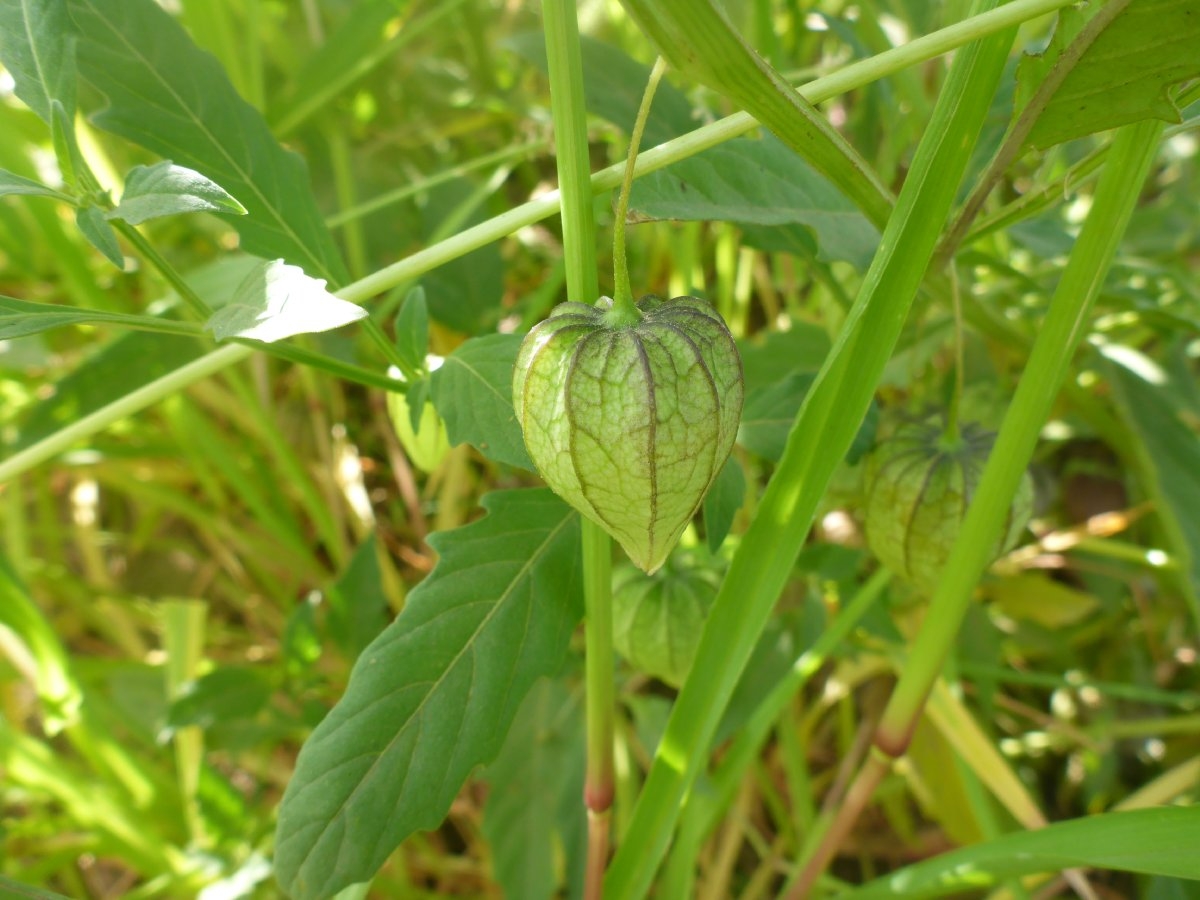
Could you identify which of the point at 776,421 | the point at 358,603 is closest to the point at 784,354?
the point at 776,421

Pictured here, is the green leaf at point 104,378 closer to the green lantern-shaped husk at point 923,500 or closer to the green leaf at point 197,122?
the green leaf at point 197,122

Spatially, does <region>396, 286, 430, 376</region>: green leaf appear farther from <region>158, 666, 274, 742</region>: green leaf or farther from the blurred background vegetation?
<region>158, 666, 274, 742</region>: green leaf

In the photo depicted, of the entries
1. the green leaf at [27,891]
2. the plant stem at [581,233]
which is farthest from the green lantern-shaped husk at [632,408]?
the green leaf at [27,891]

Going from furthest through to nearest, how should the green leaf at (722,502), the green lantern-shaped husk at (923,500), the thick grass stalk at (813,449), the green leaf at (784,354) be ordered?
1. the green leaf at (784,354)
2. the green lantern-shaped husk at (923,500)
3. the green leaf at (722,502)
4. the thick grass stalk at (813,449)

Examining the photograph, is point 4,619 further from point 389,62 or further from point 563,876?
point 389,62

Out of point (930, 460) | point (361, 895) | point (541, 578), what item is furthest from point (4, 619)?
point (930, 460)

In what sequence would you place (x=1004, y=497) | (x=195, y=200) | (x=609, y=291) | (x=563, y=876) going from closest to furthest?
(x=195, y=200), (x=1004, y=497), (x=563, y=876), (x=609, y=291)

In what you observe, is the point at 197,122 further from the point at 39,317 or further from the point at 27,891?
the point at 27,891
